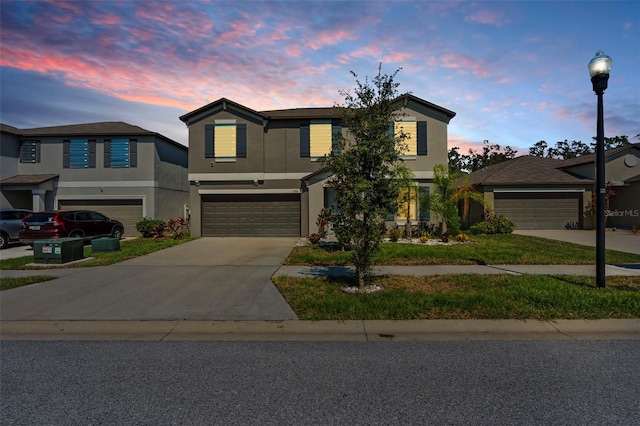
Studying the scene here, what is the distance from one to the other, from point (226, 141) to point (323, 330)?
621 inches

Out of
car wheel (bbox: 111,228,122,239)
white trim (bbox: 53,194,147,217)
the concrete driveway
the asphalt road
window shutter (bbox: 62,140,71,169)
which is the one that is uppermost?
window shutter (bbox: 62,140,71,169)

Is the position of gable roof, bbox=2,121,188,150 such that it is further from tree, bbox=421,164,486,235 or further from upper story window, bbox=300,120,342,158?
tree, bbox=421,164,486,235

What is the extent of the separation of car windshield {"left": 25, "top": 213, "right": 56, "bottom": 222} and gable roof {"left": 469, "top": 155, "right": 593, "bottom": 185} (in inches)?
858

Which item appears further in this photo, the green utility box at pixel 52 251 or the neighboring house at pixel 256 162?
the neighboring house at pixel 256 162

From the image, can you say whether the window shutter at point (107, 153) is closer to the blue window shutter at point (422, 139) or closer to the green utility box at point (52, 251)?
the green utility box at point (52, 251)

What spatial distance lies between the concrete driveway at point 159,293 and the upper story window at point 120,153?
11.2 m

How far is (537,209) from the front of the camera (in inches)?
858

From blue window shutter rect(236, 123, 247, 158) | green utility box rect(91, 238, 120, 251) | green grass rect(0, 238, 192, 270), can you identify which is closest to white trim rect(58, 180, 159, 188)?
blue window shutter rect(236, 123, 247, 158)

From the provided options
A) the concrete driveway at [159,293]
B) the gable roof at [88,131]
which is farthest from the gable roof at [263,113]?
the concrete driveway at [159,293]

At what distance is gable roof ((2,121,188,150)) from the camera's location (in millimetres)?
20578

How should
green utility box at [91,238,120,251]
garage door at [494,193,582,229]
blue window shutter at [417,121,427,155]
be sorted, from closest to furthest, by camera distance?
1. green utility box at [91,238,120,251]
2. blue window shutter at [417,121,427,155]
3. garage door at [494,193,582,229]

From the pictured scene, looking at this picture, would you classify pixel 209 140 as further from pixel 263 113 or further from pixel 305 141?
pixel 305 141

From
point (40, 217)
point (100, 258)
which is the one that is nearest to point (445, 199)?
point (100, 258)

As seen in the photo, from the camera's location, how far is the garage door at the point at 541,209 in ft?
71.2
